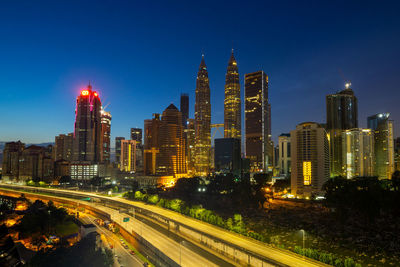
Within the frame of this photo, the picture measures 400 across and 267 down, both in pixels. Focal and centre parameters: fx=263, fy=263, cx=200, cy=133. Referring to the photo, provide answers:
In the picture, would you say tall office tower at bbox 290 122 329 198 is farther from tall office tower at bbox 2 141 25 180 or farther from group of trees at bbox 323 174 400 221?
tall office tower at bbox 2 141 25 180

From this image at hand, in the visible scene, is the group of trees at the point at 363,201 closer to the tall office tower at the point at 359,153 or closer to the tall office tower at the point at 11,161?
the tall office tower at the point at 359,153

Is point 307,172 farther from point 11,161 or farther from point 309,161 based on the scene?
point 11,161

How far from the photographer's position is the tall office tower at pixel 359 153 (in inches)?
6063

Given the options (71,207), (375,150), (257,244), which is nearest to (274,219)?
(257,244)

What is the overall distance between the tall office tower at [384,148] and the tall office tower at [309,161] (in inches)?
2988

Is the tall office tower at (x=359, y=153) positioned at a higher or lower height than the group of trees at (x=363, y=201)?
higher

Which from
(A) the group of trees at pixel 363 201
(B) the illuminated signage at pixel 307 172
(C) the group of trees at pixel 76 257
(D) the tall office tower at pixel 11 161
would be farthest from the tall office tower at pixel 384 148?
(D) the tall office tower at pixel 11 161

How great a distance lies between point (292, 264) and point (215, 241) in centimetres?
1276

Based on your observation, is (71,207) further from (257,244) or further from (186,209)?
(257,244)

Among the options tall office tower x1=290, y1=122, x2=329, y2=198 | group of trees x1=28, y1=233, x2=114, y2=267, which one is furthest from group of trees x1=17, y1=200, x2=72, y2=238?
tall office tower x1=290, y1=122, x2=329, y2=198

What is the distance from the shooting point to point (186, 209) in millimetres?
70750

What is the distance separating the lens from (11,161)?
7431 inches

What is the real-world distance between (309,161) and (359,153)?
70068 mm

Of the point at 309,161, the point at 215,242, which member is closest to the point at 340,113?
the point at 309,161
